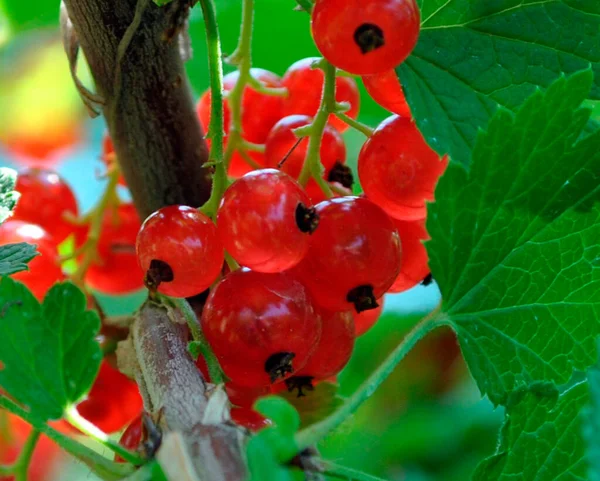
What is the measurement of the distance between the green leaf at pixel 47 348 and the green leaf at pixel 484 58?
26cm

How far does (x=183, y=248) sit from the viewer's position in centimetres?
55

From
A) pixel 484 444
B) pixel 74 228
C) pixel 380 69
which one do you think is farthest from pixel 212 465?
pixel 484 444

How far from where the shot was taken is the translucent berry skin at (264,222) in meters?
0.53

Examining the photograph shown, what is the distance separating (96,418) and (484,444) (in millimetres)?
1208

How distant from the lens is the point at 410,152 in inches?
23.7

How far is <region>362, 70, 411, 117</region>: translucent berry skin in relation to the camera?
595 mm

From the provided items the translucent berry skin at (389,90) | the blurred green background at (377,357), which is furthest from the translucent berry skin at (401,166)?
the blurred green background at (377,357)

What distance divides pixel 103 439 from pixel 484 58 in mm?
363

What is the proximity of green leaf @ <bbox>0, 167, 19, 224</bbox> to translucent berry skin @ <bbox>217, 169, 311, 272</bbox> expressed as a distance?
0.55 ft

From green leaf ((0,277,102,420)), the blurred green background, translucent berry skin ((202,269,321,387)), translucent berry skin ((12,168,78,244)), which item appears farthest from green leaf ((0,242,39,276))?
the blurred green background

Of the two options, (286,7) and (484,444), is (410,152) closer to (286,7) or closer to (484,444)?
(286,7)

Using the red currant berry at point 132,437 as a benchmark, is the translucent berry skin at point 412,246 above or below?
above

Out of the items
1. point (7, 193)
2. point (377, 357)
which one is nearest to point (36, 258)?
point (7, 193)

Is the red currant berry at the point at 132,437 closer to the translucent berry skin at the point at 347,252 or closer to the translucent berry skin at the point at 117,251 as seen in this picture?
the translucent berry skin at the point at 347,252
